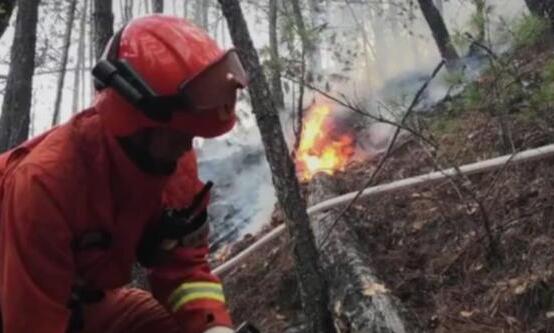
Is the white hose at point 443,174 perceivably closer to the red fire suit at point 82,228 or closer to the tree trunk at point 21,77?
the red fire suit at point 82,228

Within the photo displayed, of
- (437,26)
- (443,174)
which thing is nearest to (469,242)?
(443,174)

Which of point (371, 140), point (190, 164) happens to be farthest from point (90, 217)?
point (371, 140)

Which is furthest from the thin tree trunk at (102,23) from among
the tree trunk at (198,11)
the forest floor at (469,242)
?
the tree trunk at (198,11)

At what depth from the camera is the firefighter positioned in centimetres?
207

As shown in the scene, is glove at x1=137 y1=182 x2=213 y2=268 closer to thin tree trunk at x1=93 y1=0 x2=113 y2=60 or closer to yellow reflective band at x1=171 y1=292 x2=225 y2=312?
yellow reflective band at x1=171 y1=292 x2=225 y2=312

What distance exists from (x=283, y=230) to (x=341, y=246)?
5.31 feet

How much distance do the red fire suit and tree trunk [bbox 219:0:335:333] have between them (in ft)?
6.32

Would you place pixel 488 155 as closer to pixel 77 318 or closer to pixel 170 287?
pixel 170 287

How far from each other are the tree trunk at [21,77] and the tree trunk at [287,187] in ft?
11.1

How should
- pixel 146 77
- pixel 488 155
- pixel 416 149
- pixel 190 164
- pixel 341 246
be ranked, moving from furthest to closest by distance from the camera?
pixel 416 149
pixel 488 155
pixel 341 246
pixel 190 164
pixel 146 77

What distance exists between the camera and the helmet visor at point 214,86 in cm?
214

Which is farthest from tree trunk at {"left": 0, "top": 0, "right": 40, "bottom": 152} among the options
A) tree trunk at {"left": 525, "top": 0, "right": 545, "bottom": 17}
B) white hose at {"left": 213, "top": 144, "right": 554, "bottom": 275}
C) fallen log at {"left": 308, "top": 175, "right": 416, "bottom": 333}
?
tree trunk at {"left": 525, "top": 0, "right": 545, "bottom": 17}

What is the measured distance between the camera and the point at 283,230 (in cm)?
680

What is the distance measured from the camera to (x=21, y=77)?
7.37 metres
